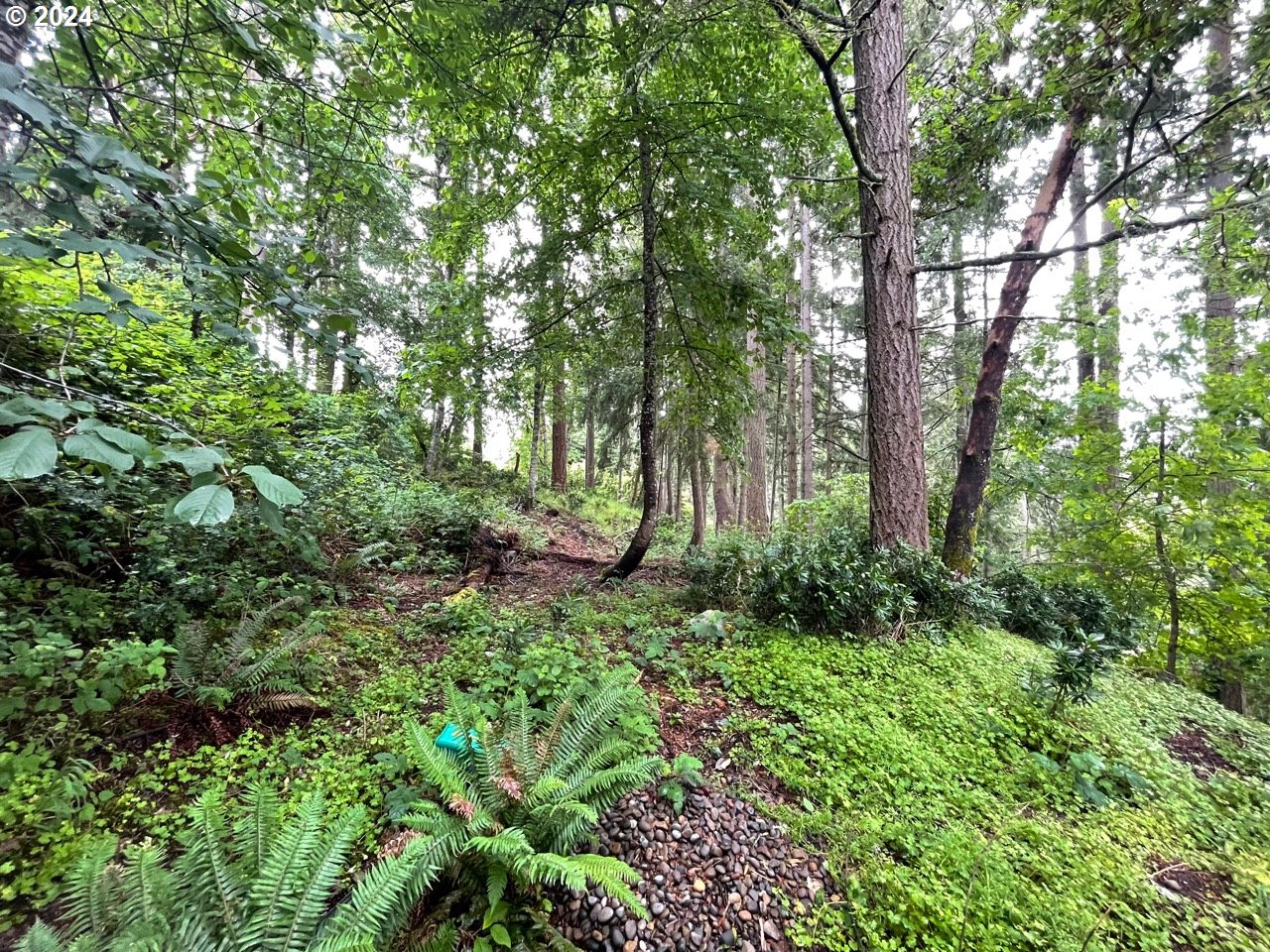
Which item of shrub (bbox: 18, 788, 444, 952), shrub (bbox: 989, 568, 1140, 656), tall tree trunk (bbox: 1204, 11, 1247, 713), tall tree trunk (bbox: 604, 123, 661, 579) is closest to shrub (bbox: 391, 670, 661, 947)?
shrub (bbox: 18, 788, 444, 952)

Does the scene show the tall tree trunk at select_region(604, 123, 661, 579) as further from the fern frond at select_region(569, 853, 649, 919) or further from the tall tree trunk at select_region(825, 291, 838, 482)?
the tall tree trunk at select_region(825, 291, 838, 482)

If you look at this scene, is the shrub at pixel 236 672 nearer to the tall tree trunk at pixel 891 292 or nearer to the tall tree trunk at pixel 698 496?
the tall tree trunk at pixel 891 292

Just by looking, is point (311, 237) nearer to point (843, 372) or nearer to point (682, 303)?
point (682, 303)

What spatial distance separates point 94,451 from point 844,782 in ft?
10.6

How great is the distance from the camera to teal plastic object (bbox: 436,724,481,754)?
2.31 m

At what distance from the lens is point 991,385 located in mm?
6410

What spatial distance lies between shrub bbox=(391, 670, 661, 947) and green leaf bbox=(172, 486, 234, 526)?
1.49 metres

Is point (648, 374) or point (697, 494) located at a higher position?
point (648, 374)

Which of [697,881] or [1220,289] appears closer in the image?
[697,881]

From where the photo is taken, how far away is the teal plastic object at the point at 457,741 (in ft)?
7.57

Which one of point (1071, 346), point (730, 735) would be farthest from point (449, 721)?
point (1071, 346)

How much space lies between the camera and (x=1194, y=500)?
5301 millimetres

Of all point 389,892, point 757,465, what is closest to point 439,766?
point 389,892

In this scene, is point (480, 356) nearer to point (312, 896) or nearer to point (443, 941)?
point (312, 896)
